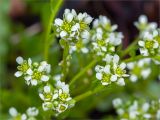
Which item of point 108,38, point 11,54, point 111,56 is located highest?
point 11,54

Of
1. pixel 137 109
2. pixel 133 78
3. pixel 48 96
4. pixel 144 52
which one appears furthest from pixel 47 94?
pixel 133 78

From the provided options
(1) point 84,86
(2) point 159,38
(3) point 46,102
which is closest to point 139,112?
(1) point 84,86

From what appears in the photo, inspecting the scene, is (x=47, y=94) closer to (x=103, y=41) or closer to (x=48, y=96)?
(x=48, y=96)

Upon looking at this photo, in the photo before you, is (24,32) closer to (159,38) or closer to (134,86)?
(134,86)

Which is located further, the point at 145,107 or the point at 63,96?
the point at 145,107

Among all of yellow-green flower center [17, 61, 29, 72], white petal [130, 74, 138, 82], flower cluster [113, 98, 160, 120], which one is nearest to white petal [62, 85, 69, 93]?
yellow-green flower center [17, 61, 29, 72]

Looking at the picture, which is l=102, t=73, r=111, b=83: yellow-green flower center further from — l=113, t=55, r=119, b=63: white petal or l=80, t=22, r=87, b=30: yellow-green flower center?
l=80, t=22, r=87, b=30: yellow-green flower center
